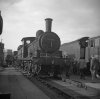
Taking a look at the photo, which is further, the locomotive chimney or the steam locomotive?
the locomotive chimney

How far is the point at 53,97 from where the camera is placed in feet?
27.1

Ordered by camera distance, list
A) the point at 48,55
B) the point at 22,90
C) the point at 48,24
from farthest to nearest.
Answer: the point at 48,24
the point at 48,55
the point at 22,90

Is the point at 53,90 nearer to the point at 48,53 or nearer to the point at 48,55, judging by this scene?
the point at 48,55

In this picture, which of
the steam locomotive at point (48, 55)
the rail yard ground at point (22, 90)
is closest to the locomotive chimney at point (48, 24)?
the steam locomotive at point (48, 55)

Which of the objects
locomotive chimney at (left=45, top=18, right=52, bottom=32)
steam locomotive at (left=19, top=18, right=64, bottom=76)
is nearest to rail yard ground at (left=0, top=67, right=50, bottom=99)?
steam locomotive at (left=19, top=18, right=64, bottom=76)

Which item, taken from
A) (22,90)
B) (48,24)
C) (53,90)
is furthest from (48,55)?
(22,90)

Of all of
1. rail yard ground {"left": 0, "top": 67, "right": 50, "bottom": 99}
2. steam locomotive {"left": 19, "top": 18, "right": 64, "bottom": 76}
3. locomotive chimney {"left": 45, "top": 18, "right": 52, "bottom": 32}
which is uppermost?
locomotive chimney {"left": 45, "top": 18, "right": 52, "bottom": 32}

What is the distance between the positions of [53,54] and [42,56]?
1.01 meters

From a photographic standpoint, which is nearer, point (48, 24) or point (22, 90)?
point (22, 90)

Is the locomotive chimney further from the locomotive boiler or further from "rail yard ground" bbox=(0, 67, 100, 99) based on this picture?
"rail yard ground" bbox=(0, 67, 100, 99)

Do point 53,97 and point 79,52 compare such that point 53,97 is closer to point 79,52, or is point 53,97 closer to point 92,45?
point 92,45

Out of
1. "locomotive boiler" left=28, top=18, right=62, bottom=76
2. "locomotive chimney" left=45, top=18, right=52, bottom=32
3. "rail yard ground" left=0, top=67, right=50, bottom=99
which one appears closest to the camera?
"rail yard ground" left=0, top=67, right=50, bottom=99

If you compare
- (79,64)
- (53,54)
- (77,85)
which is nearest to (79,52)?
(79,64)

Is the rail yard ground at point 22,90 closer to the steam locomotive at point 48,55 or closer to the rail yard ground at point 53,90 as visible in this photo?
the rail yard ground at point 53,90
